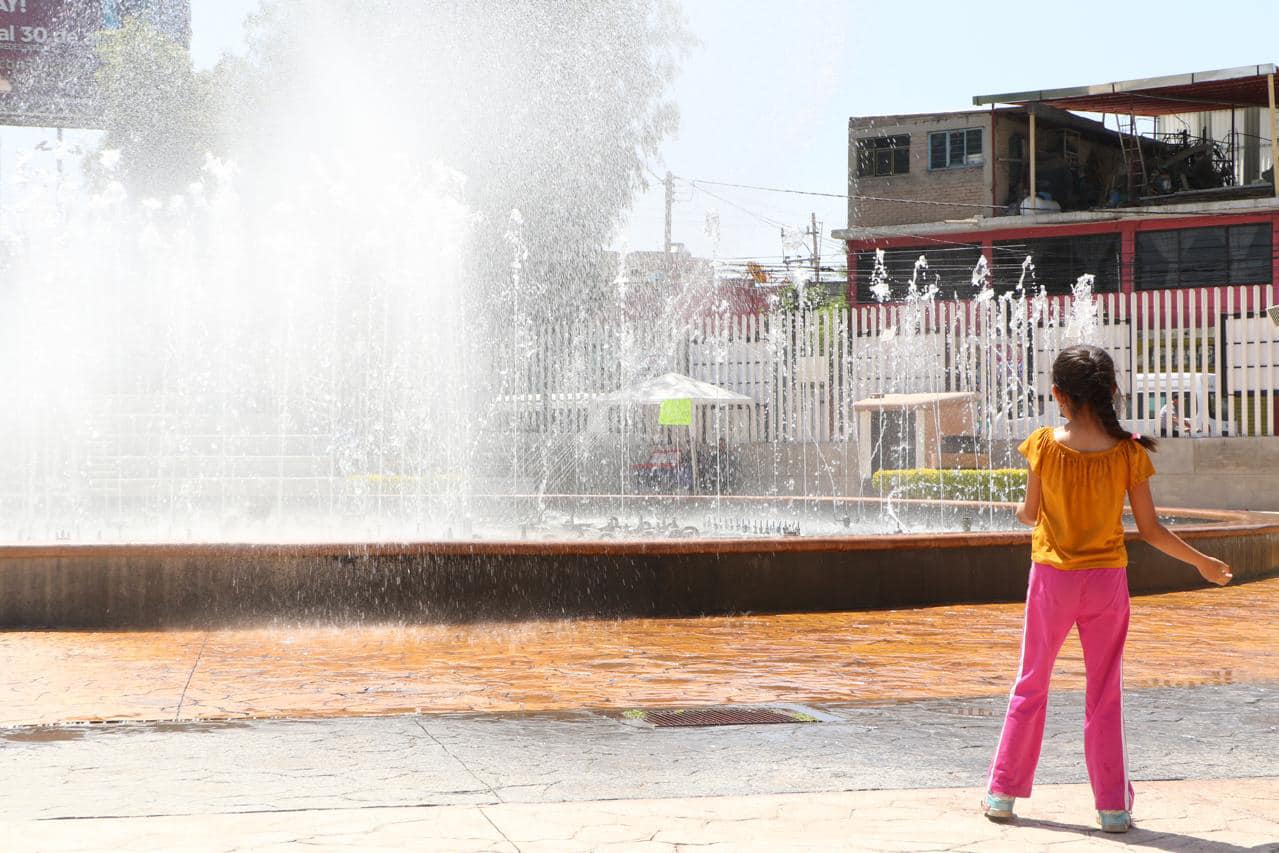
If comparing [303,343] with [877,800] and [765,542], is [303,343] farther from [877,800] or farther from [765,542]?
[877,800]

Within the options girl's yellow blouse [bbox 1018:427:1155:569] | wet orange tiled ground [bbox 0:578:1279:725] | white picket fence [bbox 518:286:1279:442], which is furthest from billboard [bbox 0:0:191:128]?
girl's yellow blouse [bbox 1018:427:1155:569]

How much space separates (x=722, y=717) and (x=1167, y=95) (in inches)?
1268

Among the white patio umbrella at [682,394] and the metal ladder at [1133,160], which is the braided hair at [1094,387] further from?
the metal ladder at [1133,160]

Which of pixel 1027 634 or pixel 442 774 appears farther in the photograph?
pixel 442 774

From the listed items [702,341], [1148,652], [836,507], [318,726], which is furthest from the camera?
[702,341]

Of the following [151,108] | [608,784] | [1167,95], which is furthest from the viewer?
[151,108]

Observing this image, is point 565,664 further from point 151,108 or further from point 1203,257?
point 151,108

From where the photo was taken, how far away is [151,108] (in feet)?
117

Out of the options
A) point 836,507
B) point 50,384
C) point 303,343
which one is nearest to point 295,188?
point 303,343

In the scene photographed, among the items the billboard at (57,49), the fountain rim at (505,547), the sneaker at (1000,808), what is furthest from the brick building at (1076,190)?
the sneaker at (1000,808)

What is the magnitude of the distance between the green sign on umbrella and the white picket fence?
1.69m

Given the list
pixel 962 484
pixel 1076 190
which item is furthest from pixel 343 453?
pixel 1076 190

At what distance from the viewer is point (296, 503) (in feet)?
55.1

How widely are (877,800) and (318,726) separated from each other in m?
2.10
